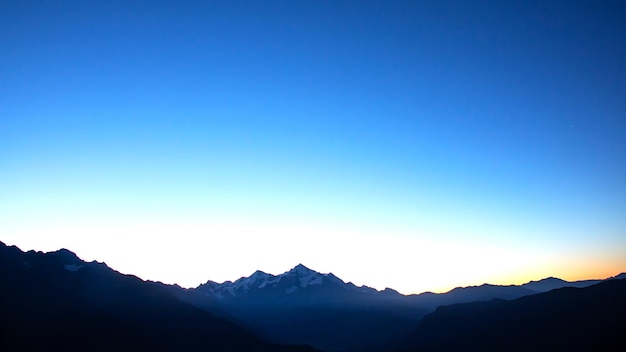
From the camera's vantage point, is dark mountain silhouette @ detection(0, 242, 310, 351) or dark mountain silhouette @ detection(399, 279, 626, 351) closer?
dark mountain silhouette @ detection(399, 279, 626, 351)

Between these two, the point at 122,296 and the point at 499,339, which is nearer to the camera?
the point at 499,339

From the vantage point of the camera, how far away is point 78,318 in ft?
509

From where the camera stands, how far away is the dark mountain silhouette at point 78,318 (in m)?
143

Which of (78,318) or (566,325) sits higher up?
(566,325)

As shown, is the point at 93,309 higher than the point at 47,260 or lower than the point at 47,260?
lower

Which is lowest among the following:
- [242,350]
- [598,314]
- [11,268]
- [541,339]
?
[242,350]

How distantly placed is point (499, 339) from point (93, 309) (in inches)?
7200

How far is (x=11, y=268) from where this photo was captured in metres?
170

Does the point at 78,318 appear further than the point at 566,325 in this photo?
No

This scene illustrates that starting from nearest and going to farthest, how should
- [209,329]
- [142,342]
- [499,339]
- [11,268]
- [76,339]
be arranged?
1. [76,339]
2. [142,342]
3. [11,268]
4. [499,339]
5. [209,329]

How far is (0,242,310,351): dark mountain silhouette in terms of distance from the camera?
468 feet

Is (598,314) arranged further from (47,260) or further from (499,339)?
(47,260)

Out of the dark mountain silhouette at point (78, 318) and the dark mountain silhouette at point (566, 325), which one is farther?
the dark mountain silhouette at point (78, 318)

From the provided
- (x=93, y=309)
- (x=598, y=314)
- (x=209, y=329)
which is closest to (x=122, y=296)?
(x=93, y=309)
